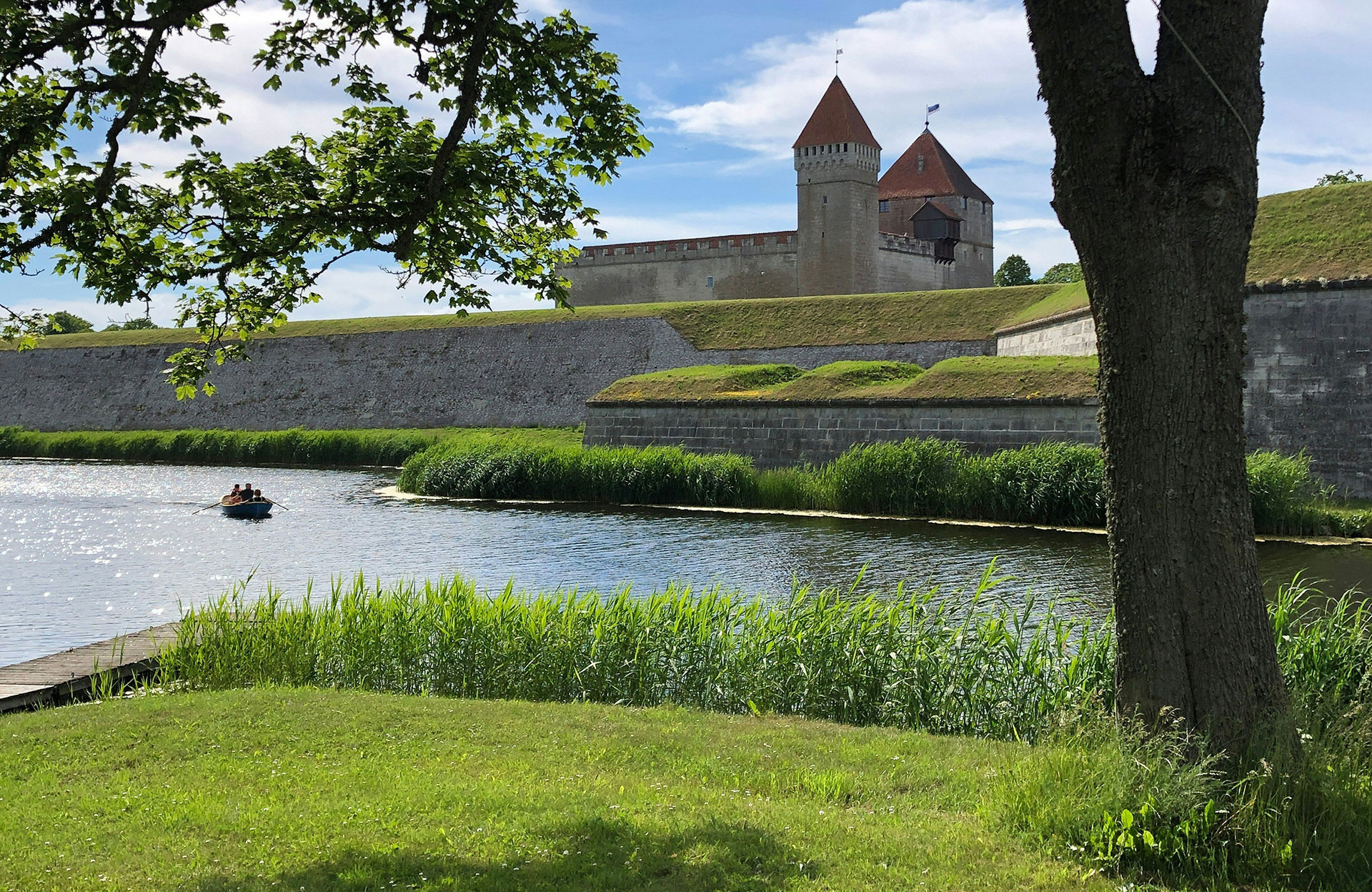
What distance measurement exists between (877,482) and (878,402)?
3481 millimetres

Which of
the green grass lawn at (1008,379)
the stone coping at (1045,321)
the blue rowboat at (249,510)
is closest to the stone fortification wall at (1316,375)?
the green grass lawn at (1008,379)

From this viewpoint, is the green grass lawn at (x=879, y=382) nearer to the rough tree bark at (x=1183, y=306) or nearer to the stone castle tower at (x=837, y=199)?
the rough tree bark at (x=1183, y=306)

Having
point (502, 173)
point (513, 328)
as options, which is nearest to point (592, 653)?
point (502, 173)

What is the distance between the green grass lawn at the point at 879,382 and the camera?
2141cm

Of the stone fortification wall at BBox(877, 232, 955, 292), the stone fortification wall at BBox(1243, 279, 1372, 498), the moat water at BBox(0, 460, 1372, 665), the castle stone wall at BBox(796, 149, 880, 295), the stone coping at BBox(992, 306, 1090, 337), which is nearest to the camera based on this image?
the moat water at BBox(0, 460, 1372, 665)

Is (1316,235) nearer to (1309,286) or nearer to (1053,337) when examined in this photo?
(1309,286)

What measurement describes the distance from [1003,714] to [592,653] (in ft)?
9.17

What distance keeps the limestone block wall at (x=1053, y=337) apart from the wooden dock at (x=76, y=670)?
21.8 metres

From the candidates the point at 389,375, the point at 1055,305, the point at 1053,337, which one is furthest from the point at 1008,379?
the point at 389,375

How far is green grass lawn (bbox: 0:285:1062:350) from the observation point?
37562 millimetres

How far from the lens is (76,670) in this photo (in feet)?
25.0

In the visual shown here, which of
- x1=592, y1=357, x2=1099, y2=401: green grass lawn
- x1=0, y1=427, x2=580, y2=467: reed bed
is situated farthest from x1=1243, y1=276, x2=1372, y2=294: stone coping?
x1=0, y1=427, x2=580, y2=467: reed bed

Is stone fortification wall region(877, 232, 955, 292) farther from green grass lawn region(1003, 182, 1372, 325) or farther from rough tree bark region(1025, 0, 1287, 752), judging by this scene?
rough tree bark region(1025, 0, 1287, 752)

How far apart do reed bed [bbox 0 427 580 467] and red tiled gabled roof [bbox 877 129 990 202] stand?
102 ft
